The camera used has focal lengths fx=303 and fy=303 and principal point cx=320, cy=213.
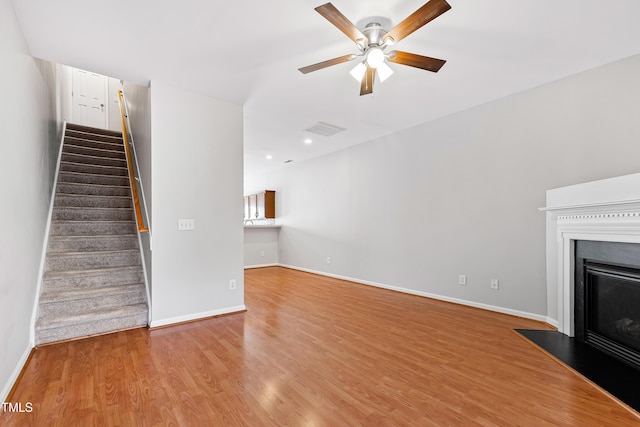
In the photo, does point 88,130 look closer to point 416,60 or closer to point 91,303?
point 91,303

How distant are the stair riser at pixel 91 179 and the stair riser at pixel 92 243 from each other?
3.96 feet

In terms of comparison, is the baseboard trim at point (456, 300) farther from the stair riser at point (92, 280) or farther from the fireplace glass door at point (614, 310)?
the stair riser at point (92, 280)

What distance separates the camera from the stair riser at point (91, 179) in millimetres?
4320

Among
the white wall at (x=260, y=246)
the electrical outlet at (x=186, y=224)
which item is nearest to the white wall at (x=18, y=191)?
the electrical outlet at (x=186, y=224)

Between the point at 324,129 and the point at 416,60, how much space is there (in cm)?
254

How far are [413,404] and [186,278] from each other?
264 cm

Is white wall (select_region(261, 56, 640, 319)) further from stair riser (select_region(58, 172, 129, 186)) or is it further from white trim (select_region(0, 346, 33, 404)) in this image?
white trim (select_region(0, 346, 33, 404))

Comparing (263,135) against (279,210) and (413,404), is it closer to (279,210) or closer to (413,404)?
(279,210)

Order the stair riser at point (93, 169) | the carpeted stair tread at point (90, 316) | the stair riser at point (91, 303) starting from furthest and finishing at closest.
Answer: the stair riser at point (93, 169)
the stair riser at point (91, 303)
the carpeted stair tread at point (90, 316)

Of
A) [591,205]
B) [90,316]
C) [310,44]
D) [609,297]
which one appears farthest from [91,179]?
[609,297]

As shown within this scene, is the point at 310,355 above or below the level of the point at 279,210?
below

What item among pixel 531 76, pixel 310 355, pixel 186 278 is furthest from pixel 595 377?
pixel 186 278

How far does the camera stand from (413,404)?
1853 millimetres

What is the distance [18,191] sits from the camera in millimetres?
2301
